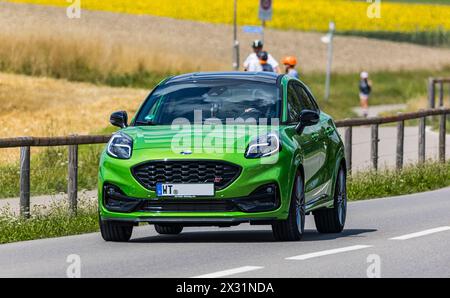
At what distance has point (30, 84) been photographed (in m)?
44.4

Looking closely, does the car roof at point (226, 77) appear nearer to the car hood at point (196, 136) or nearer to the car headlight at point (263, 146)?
the car hood at point (196, 136)

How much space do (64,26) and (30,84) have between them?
17208 millimetres

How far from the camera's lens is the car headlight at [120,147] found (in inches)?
602

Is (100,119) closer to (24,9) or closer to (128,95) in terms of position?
(128,95)

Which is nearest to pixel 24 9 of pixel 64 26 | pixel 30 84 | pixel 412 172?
pixel 64 26

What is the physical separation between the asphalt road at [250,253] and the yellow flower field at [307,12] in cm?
6573

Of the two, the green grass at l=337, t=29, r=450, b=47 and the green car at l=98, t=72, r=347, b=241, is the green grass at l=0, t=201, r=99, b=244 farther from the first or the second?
the green grass at l=337, t=29, r=450, b=47

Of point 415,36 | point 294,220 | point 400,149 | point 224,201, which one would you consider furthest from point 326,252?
point 415,36

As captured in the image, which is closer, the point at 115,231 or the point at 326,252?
the point at 326,252

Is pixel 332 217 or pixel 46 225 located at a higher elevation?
pixel 332 217

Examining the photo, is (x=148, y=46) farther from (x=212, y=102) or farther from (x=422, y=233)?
(x=212, y=102)

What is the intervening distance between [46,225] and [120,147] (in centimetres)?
228

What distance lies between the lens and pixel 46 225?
682 inches
